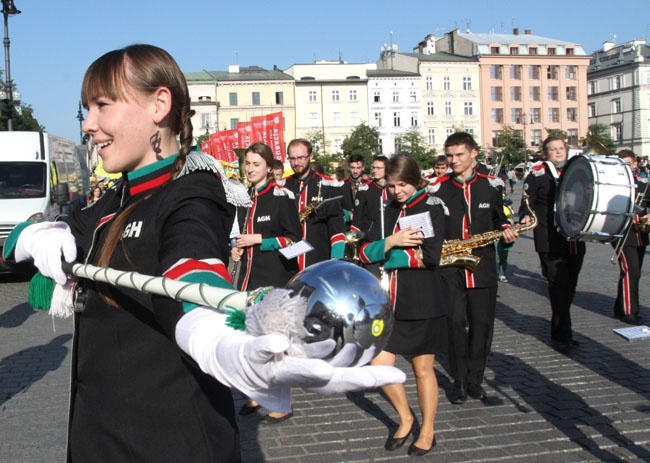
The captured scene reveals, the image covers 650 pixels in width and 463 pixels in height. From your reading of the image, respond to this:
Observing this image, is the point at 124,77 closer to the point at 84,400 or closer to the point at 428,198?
the point at 84,400

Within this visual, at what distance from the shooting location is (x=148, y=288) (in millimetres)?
1590

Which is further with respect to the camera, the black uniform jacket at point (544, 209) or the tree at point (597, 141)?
the black uniform jacket at point (544, 209)

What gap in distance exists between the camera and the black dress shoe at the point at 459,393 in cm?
607

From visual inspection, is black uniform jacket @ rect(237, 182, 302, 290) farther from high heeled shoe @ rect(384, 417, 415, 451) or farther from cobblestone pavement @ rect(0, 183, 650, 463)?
high heeled shoe @ rect(384, 417, 415, 451)

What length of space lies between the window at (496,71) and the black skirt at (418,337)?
89.8 metres

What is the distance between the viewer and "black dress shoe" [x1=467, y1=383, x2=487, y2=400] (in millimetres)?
6145

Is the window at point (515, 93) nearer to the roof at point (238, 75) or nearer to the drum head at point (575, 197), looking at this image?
the roof at point (238, 75)

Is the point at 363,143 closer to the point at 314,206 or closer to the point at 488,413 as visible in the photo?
the point at 314,206

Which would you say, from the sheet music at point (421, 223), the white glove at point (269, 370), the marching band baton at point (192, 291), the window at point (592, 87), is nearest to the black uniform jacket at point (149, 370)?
the marching band baton at point (192, 291)

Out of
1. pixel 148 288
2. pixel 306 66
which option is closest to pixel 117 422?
pixel 148 288

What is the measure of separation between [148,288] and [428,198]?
4.21 metres

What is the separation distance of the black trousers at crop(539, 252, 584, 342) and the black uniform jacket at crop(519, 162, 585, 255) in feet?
0.29

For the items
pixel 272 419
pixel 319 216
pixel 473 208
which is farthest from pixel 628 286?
pixel 272 419

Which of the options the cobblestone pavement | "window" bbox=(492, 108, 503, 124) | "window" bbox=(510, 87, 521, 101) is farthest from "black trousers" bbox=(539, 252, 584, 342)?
"window" bbox=(510, 87, 521, 101)
